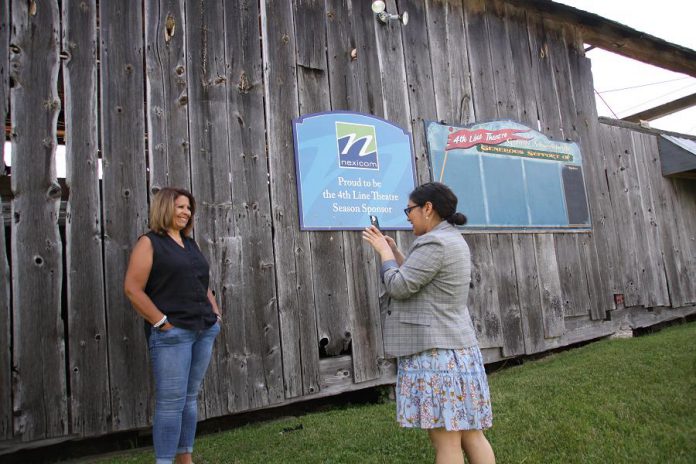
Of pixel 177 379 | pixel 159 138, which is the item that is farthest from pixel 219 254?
pixel 177 379

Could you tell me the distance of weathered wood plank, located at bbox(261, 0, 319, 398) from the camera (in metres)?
4.33

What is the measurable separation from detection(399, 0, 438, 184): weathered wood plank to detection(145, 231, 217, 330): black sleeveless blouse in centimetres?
290

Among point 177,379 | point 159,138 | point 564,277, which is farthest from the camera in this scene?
point 564,277

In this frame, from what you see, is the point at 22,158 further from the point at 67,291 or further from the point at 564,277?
the point at 564,277

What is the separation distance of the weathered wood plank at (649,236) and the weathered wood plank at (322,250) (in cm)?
504

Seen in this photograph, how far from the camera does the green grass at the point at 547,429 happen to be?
3154mm

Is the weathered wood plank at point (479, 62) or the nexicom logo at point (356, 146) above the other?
the weathered wood plank at point (479, 62)

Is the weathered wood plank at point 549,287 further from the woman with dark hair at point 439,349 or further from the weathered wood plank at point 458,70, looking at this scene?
the woman with dark hair at point 439,349

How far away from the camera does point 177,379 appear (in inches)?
113

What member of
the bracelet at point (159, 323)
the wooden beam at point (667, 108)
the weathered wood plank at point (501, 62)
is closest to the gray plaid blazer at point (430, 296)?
the bracelet at point (159, 323)

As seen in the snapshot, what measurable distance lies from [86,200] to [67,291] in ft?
2.10

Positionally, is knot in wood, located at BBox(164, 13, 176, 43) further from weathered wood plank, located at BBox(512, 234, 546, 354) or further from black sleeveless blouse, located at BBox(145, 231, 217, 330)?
weathered wood plank, located at BBox(512, 234, 546, 354)

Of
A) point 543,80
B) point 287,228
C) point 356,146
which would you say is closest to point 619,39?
point 543,80

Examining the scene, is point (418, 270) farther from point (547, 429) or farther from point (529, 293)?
point (529, 293)
